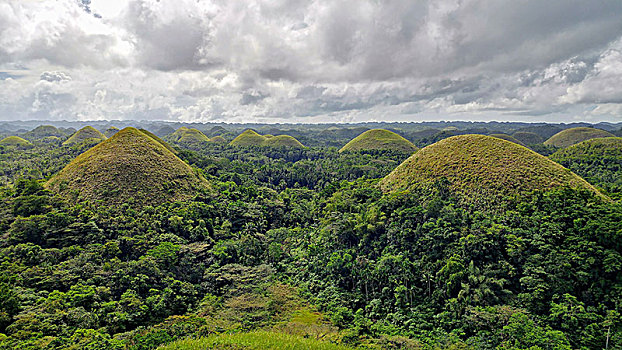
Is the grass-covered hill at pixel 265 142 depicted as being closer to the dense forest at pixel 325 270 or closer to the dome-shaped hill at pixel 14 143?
the dome-shaped hill at pixel 14 143

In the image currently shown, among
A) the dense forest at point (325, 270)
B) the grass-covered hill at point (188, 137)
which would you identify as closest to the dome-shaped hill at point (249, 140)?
the grass-covered hill at point (188, 137)

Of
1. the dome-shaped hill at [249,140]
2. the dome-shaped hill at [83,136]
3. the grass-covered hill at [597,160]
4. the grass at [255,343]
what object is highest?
the dome-shaped hill at [83,136]

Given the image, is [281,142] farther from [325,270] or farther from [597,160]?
[325,270]

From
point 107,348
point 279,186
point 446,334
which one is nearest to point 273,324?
point 107,348

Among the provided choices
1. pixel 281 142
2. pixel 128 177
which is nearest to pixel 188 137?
pixel 281 142

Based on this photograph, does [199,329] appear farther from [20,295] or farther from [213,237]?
[213,237]

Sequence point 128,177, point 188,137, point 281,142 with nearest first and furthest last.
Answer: point 128,177
point 281,142
point 188,137
